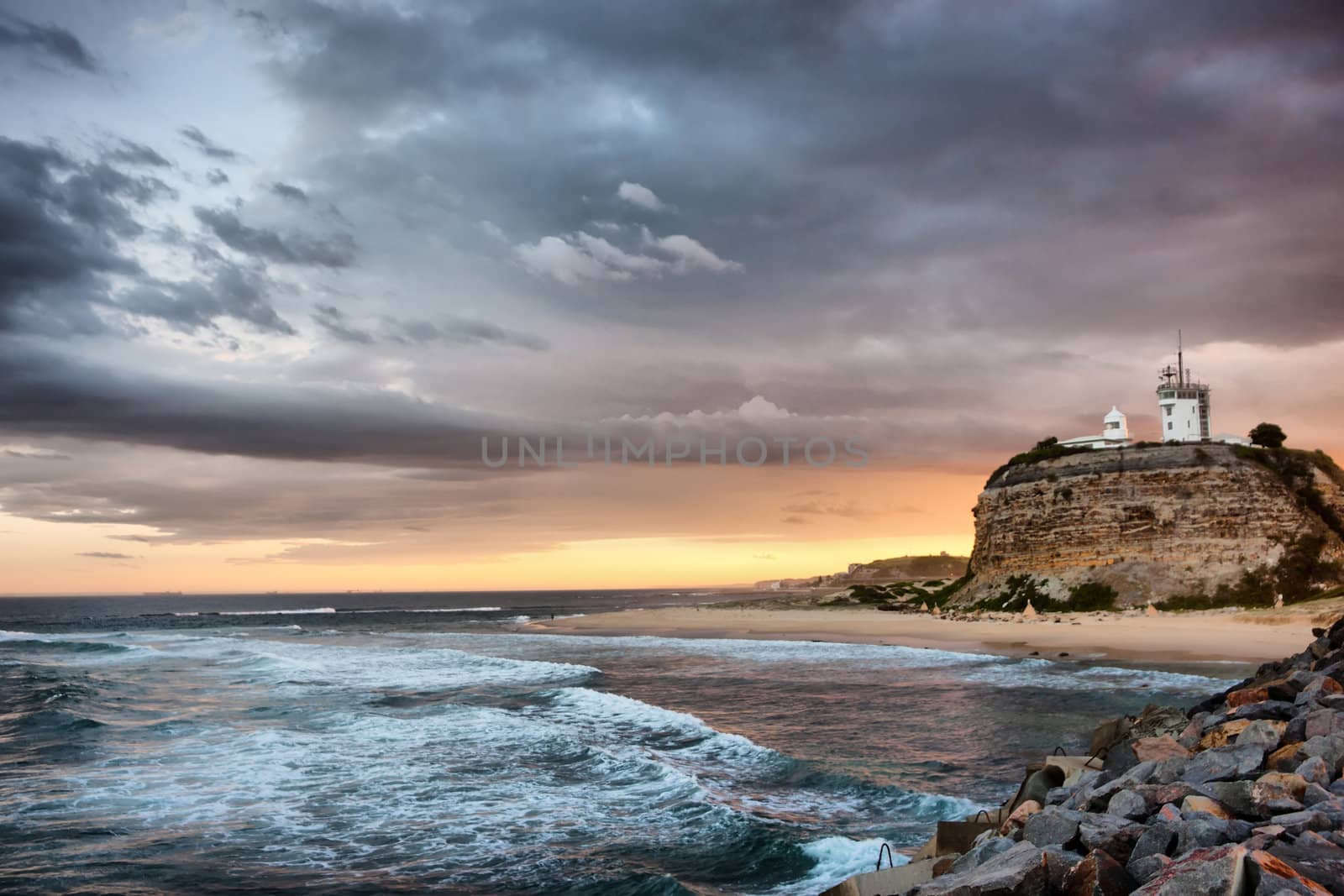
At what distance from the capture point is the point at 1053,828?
6566 millimetres

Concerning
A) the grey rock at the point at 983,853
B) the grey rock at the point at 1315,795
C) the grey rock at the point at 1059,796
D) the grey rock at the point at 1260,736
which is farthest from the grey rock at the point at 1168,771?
the grey rock at the point at 983,853

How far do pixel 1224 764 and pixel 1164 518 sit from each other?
158 ft

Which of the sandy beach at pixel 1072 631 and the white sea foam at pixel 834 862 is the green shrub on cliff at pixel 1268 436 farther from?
the white sea foam at pixel 834 862

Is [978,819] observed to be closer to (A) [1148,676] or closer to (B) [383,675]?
(A) [1148,676]

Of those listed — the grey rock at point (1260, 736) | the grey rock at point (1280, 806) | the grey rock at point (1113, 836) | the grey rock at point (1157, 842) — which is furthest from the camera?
the grey rock at point (1260, 736)

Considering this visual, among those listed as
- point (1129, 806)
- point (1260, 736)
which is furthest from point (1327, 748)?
point (1129, 806)

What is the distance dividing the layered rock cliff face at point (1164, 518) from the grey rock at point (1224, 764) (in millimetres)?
44667

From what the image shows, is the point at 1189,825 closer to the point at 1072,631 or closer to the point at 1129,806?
the point at 1129,806

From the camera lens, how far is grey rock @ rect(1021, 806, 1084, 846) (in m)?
6.41

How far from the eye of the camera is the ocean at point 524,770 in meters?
11.1

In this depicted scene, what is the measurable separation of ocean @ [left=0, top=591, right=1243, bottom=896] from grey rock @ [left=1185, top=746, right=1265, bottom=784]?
14.4 feet

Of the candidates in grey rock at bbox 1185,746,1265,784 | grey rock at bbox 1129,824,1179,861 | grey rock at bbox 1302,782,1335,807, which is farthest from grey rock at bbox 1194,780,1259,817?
grey rock at bbox 1129,824,1179,861

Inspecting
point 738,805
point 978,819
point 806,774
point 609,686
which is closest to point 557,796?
point 738,805

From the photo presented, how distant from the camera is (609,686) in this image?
97.0 feet
